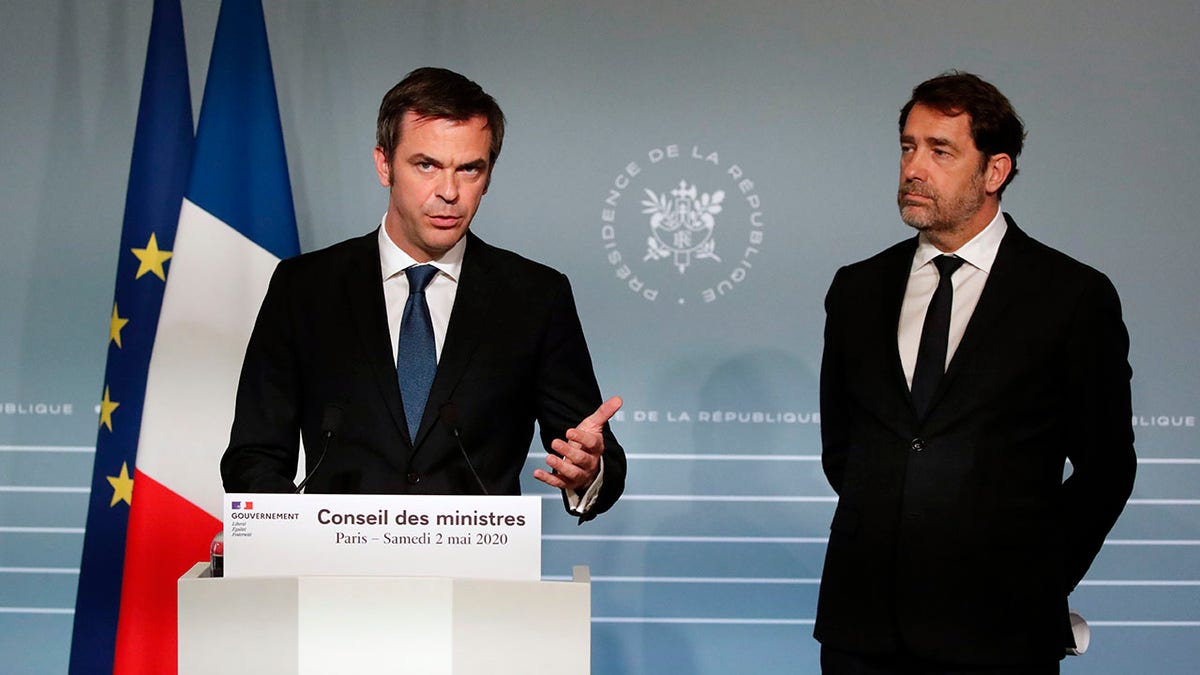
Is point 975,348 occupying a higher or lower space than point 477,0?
lower

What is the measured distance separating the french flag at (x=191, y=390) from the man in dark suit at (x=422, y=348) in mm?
1036

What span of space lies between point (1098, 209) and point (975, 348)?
1.82m

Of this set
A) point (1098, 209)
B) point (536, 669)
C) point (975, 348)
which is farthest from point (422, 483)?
point (1098, 209)

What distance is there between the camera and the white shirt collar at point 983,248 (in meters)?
2.61

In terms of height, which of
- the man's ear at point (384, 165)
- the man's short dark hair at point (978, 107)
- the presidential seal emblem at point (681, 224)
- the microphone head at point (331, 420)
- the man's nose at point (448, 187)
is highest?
the presidential seal emblem at point (681, 224)

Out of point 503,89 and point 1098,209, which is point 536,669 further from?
point 1098,209

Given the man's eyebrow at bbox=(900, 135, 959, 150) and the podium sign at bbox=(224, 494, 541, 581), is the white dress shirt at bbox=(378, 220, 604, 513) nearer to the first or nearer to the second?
the podium sign at bbox=(224, 494, 541, 581)

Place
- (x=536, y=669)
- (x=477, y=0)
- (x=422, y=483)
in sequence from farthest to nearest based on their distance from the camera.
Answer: (x=477, y=0) < (x=422, y=483) < (x=536, y=669)

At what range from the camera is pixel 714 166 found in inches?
159

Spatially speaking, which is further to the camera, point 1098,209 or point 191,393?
point 1098,209

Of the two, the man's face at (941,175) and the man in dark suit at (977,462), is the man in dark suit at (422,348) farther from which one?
the man's face at (941,175)

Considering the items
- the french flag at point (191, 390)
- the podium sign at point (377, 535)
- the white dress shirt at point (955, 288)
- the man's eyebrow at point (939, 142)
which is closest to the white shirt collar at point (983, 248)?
the white dress shirt at point (955, 288)

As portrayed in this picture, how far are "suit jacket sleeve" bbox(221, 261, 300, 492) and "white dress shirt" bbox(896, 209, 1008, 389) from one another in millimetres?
1216

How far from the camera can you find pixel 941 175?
8.71 ft
